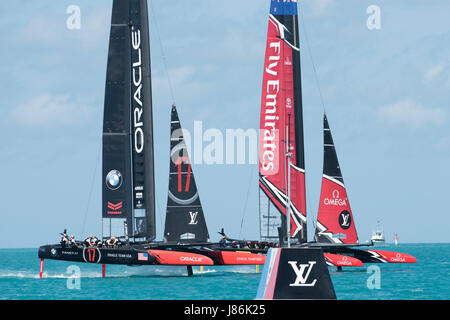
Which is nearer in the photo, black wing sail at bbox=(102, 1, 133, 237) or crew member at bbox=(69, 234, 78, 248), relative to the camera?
crew member at bbox=(69, 234, 78, 248)

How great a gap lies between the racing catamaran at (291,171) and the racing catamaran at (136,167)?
8.14ft

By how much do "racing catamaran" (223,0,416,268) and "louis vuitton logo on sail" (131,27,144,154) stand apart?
15.7ft

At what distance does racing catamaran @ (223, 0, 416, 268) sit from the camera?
3200cm

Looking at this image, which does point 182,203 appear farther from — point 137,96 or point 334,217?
point 334,217

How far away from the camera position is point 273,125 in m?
32.4

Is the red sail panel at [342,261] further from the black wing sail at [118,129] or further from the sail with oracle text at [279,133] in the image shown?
the black wing sail at [118,129]

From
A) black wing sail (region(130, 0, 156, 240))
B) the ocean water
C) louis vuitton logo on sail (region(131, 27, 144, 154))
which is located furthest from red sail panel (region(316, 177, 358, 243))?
louis vuitton logo on sail (region(131, 27, 144, 154))

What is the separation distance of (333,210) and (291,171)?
2.51 m

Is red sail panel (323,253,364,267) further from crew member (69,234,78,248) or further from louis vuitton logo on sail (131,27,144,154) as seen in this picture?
crew member (69,234,78,248)

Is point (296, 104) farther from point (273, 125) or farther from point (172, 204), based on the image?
point (172, 204)

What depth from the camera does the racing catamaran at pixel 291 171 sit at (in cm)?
3200

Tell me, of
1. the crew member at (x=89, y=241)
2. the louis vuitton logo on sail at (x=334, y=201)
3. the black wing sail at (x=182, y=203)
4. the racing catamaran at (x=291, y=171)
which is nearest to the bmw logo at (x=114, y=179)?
the black wing sail at (x=182, y=203)

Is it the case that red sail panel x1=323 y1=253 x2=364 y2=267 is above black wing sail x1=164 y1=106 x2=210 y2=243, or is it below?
below

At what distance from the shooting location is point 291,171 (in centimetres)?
3188
